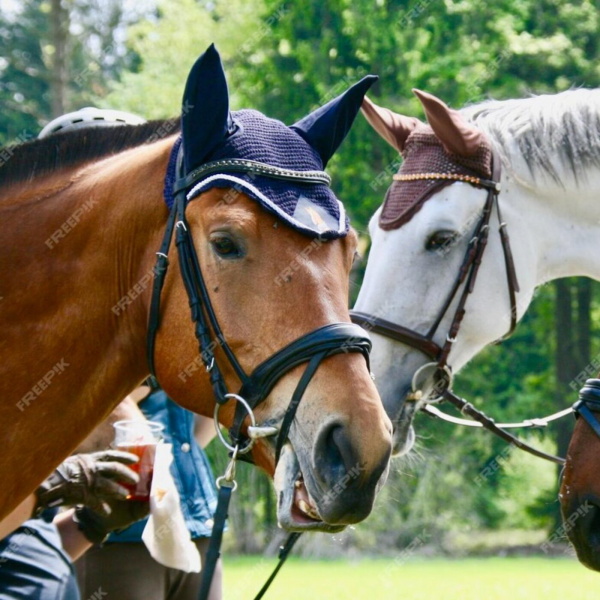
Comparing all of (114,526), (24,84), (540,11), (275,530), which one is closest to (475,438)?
(275,530)

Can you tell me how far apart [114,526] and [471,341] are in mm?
1915

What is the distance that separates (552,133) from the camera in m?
4.49

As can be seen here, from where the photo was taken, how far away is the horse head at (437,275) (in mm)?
4473

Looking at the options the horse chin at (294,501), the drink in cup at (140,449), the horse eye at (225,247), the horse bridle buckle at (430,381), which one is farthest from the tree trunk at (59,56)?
the horse chin at (294,501)

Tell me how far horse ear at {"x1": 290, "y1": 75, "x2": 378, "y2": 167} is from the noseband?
7.5 inches

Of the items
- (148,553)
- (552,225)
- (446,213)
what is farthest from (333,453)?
(552,225)

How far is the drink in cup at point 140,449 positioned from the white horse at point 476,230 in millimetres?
1356

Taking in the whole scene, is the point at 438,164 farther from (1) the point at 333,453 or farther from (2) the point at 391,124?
(1) the point at 333,453

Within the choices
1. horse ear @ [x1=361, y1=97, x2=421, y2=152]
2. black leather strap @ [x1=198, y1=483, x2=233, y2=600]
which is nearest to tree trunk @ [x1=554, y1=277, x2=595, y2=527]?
horse ear @ [x1=361, y1=97, x2=421, y2=152]

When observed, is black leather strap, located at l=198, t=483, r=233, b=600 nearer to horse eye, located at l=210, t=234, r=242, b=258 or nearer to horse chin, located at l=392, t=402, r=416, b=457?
horse eye, located at l=210, t=234, r=242, b=258

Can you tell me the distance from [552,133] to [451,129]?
0.44 metres

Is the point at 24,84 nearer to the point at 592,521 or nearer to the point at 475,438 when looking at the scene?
the point at 475,438

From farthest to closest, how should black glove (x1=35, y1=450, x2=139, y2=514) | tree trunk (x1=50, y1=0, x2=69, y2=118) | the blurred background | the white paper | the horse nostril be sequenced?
the blurred background, tree trunk (x1=50, y1=0, x2=69, y2=118), the white paper, black glove (x1=35, y1=450, x2=139, y2=514), the horse nostril

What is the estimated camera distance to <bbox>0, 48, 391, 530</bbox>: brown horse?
8.05 feet
